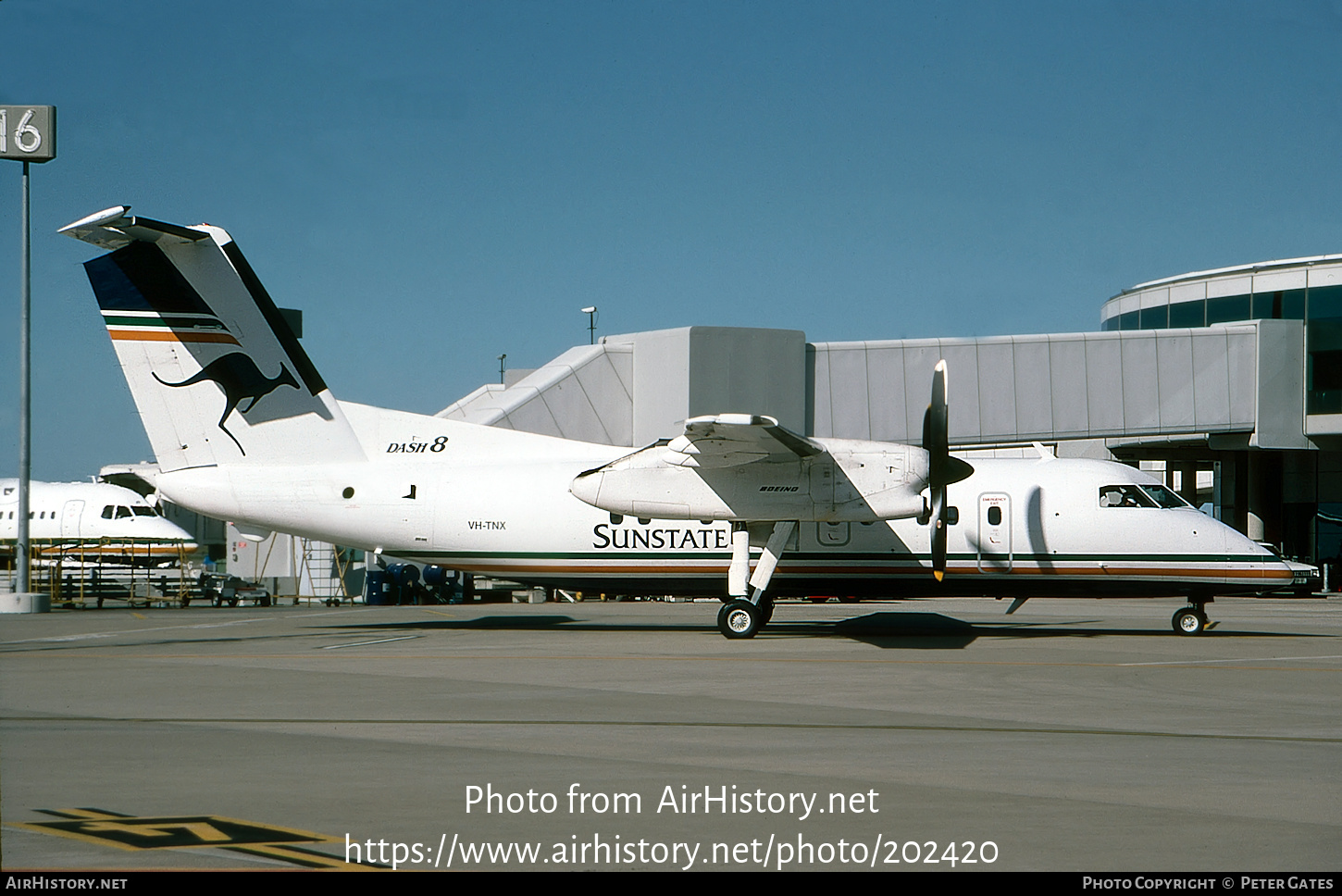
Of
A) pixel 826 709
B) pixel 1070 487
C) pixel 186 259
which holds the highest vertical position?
pixel 186 259

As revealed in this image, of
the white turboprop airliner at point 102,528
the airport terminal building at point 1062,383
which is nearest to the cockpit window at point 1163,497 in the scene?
the airport terminal building at point 1062,383

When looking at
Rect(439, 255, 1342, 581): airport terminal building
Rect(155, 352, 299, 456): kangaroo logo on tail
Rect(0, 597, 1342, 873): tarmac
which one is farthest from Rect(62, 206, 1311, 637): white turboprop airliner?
Rect(439, 255, 1342, 581): airport terminal building

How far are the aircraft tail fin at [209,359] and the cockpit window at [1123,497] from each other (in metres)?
12.8

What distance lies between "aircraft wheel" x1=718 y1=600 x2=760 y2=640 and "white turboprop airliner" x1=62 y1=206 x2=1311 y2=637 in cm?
3

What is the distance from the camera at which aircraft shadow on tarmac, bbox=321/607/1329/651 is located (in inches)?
769

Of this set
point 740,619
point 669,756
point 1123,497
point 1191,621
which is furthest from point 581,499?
point 1191,621

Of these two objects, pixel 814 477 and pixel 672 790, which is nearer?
pixel 672 790

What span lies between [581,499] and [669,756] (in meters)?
10.1

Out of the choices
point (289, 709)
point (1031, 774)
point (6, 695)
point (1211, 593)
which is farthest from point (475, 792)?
point (1211, 593)

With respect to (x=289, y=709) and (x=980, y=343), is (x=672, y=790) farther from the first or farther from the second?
(x=980, y=343)

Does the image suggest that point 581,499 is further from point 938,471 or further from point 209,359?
point 209,359

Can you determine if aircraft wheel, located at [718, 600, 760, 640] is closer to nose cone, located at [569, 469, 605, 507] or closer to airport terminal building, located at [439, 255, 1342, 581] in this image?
nose cone, located at [569, 469, 605, 507]

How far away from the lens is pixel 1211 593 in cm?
1934
